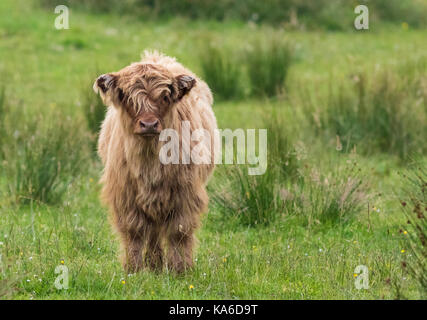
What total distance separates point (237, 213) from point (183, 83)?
1.76m

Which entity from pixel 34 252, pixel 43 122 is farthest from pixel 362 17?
pixel 34 252

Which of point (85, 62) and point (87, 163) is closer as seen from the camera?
point (87, 163)

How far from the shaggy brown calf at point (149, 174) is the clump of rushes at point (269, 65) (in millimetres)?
5508

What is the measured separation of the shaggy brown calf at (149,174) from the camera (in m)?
4.91

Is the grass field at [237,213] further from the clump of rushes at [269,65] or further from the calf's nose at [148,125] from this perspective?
the calf's nose at [148,125]

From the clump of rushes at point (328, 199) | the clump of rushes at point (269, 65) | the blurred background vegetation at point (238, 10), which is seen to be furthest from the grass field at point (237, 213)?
the blurred background vegetation at point (238, 10)

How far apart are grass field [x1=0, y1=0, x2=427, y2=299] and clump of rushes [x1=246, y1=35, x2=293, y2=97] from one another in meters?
0.15

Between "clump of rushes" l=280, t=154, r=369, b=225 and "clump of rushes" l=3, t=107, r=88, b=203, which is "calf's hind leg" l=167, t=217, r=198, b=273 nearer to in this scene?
"clump of rushes" l=280, t=154, r=369, b=225

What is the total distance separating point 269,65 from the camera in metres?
10.9

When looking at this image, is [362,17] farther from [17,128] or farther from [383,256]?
[383,256]

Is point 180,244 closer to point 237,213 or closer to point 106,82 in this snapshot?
point 106,82

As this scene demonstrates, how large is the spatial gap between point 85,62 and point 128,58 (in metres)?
0.67

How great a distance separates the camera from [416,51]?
13422 millimetres
